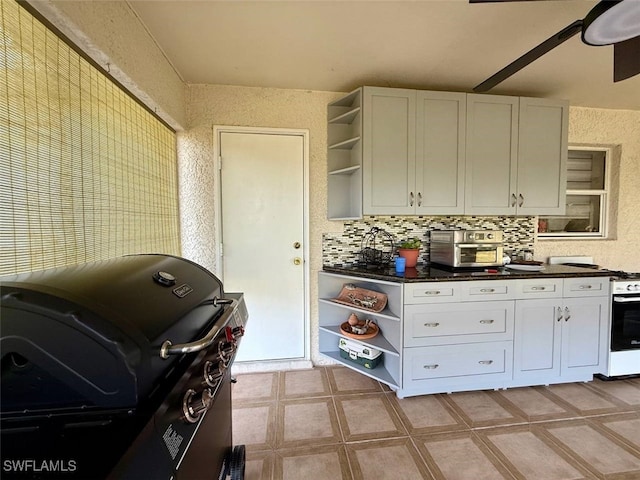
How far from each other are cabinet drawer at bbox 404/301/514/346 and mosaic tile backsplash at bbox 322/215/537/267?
70 cm

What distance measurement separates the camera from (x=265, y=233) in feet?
8.42

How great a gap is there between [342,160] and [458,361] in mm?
1895

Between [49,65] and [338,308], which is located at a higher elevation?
[49,65]

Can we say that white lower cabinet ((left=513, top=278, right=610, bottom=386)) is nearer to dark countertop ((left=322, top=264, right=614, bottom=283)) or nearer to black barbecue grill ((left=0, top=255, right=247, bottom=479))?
dark countertop ((left=322, top=264, right=614, bottom=283))

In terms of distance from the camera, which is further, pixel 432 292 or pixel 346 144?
pixel 346 144

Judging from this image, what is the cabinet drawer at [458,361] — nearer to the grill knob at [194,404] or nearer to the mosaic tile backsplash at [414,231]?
the mosaic tile backsplash at [414,231]

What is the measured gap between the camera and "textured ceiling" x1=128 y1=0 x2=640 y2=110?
1.59 metres

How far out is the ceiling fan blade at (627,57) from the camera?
4.56 feet

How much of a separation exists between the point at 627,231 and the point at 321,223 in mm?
3218

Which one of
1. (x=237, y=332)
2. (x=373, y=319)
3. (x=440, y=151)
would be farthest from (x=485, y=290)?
(x=237, y=332)

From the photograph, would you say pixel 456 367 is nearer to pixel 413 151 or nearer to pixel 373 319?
pixel 373 319

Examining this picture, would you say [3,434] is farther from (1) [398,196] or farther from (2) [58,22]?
(1) [398,196]

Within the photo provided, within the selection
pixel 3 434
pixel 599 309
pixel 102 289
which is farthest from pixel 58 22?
pixel 599 309

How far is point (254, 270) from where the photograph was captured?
8.40ft
